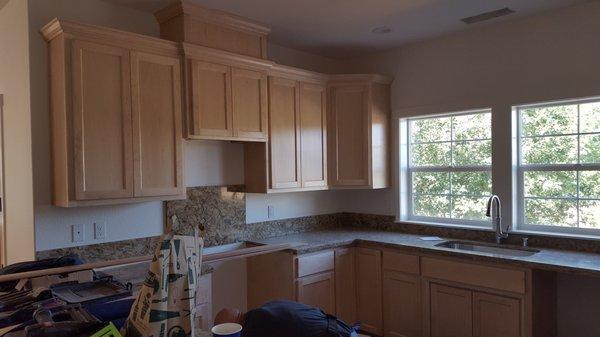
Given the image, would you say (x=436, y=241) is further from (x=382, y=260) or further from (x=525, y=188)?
(x=525, y=188)

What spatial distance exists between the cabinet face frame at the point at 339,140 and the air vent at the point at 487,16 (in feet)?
3.29

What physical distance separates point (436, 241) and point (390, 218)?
2.22 ft

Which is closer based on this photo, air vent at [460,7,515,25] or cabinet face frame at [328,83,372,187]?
air vent at [460,7,515,25]

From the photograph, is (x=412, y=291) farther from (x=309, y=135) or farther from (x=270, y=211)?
(x=309, y=135)

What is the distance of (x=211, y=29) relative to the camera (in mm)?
3092

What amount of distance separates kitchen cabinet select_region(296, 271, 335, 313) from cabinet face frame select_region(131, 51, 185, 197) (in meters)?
1.19

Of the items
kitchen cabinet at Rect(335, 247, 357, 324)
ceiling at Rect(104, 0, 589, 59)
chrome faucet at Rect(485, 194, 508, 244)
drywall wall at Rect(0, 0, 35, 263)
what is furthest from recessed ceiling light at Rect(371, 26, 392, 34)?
drywall wall at Rect(0, 0, 35, 263)

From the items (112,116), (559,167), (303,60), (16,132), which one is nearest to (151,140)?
(112,116)

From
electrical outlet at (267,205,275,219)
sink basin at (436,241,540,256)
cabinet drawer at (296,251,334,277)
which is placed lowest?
cabinet drawer at (296,251,334,277)

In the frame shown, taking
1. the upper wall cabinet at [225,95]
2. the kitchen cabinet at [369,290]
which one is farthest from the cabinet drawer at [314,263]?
the upper wall cabinet at [225,95]

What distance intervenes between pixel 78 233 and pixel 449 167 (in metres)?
2.97

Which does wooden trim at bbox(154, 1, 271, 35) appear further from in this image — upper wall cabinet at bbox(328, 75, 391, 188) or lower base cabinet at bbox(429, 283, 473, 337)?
lower base cabinet at bbox(429, 283, 473, 337)

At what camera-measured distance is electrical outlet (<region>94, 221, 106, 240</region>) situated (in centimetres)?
283

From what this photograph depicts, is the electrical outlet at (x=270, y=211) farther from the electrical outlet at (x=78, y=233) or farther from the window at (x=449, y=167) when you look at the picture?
the electrical outlet at (x=78, y=233)
